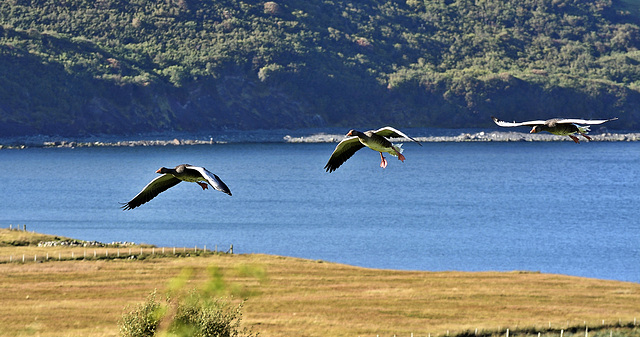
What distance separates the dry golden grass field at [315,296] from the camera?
67.1m

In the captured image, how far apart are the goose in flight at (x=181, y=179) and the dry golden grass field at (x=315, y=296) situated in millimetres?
36039

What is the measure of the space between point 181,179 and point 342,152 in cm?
430

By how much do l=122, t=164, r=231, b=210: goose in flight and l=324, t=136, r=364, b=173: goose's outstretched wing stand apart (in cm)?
321

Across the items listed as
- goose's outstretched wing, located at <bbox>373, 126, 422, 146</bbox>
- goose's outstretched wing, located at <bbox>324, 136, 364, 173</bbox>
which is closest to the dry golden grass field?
goose's outstretched wing, located at <bbox>324, 136, 364, 173</bbox>

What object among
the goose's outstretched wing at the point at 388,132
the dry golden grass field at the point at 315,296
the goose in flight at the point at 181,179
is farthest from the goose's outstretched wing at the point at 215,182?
the dry golden grass field at the point at 315,296

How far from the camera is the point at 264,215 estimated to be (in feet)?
578

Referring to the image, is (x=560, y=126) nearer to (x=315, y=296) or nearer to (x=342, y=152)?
(x=342, y=152)

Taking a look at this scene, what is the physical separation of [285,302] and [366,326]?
1047cm

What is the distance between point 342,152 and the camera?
76.1ft

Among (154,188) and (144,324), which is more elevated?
(154,188)

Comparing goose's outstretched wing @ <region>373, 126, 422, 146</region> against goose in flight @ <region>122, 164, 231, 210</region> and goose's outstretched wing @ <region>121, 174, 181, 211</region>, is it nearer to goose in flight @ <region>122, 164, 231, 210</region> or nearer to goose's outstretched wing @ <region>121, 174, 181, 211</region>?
goose in flight @ <region>122, 164, 231, 210</region>

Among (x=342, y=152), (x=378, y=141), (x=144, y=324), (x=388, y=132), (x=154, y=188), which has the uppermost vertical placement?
(x=388, y=132)

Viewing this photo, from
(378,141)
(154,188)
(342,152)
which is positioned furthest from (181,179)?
(378,141)

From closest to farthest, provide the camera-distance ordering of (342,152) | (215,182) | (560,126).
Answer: (215,182) → (560,126) → (342,152)
